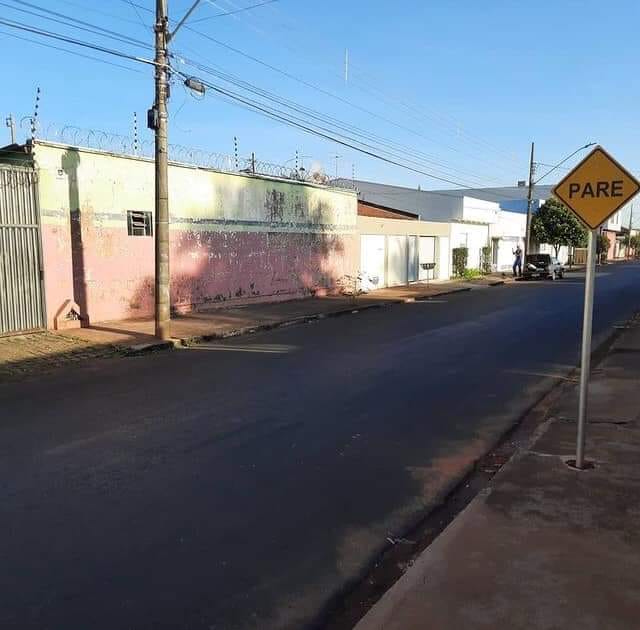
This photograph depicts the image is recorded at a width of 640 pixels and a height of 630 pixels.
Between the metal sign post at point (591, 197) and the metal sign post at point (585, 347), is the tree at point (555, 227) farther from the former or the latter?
the metal sign post at point (585, 347)

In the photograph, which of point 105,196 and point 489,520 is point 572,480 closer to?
point 489,520

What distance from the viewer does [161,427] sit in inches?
262

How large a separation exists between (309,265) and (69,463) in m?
18.1

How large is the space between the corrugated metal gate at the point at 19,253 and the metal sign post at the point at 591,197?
10852 millimetres

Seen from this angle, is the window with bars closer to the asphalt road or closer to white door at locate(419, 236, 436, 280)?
the asphalt road

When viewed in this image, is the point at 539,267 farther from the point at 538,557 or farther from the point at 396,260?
the point at 538,557

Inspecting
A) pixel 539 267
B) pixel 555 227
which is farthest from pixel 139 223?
pixel 555 227

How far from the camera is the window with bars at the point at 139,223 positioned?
15609 millimetres

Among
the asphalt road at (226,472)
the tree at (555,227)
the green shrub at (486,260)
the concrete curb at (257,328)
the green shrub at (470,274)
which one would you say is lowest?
the concrete curb at (257,328)

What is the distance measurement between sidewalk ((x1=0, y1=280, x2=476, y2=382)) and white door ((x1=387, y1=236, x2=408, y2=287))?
7723mm

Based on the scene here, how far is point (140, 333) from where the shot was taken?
1362 centimetres

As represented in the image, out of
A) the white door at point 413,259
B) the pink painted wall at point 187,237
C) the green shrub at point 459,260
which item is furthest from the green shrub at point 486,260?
the pink painted wall at point 187,237

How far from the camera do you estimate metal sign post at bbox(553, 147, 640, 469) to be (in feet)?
16.6

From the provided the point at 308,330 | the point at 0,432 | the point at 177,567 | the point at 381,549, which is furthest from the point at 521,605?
the point at 308,330
